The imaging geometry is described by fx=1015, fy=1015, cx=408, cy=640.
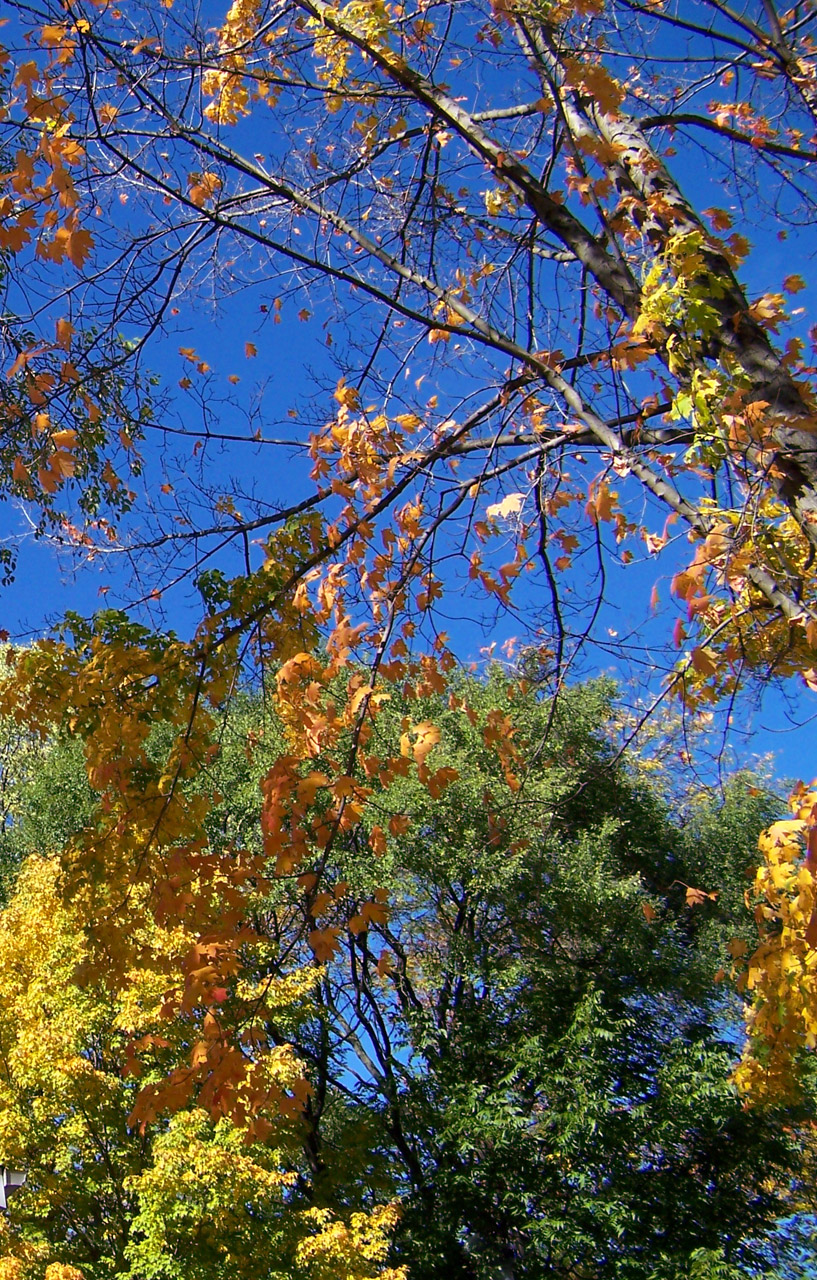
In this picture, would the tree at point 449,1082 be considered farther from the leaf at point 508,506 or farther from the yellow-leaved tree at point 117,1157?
the leaf at point 508,506

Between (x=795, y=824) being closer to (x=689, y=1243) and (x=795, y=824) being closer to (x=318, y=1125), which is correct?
(x=689, y=1243)

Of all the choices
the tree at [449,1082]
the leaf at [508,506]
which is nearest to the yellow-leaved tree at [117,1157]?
the tree at [449,1082]

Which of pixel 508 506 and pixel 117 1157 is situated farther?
pixel 117 1157

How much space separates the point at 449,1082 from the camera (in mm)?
12977

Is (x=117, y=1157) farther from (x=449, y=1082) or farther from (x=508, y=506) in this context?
(x=508, y=506)

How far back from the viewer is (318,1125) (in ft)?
47.5

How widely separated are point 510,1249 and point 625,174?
1288 centimetres

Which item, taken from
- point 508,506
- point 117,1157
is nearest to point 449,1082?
point 117,1157

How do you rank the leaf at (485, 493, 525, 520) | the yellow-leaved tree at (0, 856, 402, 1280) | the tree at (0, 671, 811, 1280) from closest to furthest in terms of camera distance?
the leaf at (485, 493, 525, 520)
the yellow-leaved tree at (0, 856, 402, 1280)
the tree at (0, 671, 811, 1280)

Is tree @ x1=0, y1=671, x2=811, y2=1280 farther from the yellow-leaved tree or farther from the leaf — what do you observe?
the leaf

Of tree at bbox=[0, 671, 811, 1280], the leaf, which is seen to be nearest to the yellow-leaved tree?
tree at bbox=[0, 671, 811, 1280]

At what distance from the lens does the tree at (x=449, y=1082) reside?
10320 mm

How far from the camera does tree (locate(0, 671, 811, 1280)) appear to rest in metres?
10.3

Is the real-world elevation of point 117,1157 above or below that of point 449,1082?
below
